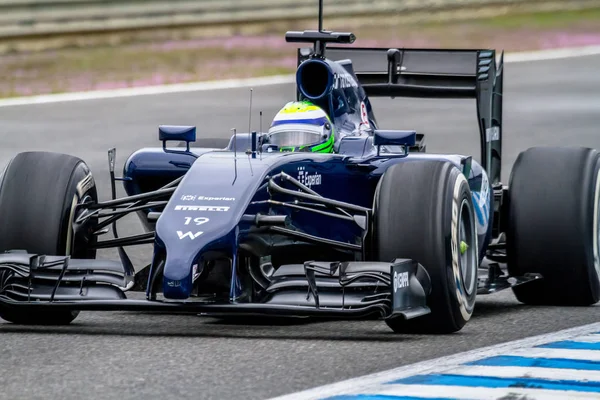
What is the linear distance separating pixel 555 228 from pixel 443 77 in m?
2.06

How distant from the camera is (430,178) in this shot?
824cm

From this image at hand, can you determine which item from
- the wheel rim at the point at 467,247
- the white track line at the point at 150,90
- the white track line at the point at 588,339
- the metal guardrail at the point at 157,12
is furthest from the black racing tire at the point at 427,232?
the metal guardrail at the point at 157,12

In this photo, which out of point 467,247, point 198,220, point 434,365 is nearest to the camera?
point 434,365

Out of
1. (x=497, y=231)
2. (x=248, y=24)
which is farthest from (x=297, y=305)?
(x=248, y=24)

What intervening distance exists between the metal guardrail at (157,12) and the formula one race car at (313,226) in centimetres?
1453

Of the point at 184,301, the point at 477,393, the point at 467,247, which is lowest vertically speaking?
the point at 477,393

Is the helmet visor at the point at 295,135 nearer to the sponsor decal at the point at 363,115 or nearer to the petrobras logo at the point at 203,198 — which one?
the sponsor decal at the point at 363,115

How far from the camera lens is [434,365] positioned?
710 centimetres

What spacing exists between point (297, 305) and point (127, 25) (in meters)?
21.2

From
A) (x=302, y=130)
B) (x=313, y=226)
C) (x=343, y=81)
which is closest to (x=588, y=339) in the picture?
(x=313, y=226)

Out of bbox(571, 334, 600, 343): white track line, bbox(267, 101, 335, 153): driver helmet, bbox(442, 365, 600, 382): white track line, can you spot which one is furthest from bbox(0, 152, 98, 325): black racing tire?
bbox(571, 334, 600, 343): white track line

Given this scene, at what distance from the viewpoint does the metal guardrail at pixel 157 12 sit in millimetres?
26703

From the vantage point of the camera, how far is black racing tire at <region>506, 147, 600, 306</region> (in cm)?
964

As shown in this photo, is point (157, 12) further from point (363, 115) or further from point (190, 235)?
point (190, 235)
